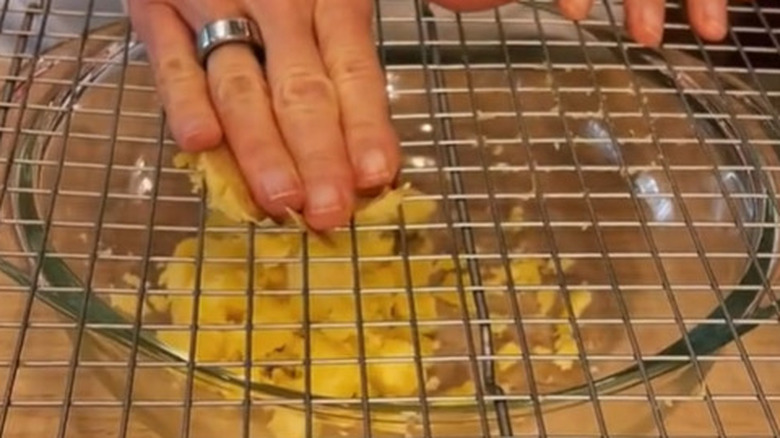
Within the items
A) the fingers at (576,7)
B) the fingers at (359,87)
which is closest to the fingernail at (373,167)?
the fingers at (359,87)

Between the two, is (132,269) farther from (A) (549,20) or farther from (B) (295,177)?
(A) (549,20)

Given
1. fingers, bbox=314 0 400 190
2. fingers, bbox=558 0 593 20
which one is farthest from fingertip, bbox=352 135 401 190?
fingers, bbox=558 0 593 20

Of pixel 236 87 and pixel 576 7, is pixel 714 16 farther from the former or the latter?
pixel 236 87

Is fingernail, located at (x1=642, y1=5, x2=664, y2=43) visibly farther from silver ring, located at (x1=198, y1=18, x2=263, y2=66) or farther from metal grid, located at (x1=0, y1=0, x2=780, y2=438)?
silver ring, located at (x1=198, y1=18, x2=263, y2=66)

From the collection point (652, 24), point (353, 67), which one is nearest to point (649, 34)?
point (652, 24)

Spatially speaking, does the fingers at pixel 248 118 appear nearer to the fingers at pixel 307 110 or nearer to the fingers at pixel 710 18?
the fingers at pixel 307 110

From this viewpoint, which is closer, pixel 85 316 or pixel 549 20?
pixel 85 316

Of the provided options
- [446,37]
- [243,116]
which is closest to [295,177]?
[243,116]
